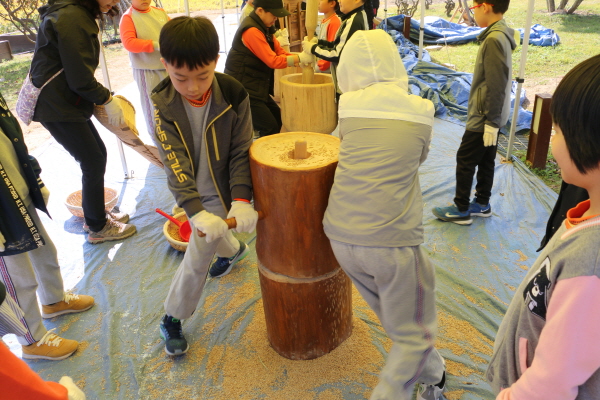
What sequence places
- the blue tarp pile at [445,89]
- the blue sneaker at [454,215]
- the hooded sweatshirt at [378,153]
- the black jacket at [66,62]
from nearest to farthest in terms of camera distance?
the hooded sweatshirt at [378,153] → the black jacket at [66,62] → the blue sneaker at [454,215] → the blue tarp pile at [445,89]

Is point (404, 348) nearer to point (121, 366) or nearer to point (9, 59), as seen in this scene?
point (121, 366)

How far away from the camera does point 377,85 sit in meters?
1.44

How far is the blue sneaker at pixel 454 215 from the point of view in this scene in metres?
2.85

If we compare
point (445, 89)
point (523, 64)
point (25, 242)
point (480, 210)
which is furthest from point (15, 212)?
point (445, 89)

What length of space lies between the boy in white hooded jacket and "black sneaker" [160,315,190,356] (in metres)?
0.88

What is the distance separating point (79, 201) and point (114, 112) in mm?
968

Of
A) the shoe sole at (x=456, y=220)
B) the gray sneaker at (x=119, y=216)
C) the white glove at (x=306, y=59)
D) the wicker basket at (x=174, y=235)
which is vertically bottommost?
the shoe sole at (x=456, y=220)

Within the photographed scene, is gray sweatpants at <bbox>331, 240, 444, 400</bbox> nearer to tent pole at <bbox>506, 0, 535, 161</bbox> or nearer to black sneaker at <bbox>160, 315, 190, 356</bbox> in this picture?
black sneaker at <bbox>160, 315, 190, 356</bbox>

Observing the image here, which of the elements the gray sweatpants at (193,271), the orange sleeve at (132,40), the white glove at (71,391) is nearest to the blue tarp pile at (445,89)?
the orange sleeve at (132,40)

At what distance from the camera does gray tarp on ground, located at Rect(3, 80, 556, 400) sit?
1774mm

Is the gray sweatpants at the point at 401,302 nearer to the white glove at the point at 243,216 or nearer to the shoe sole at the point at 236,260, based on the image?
the white glove at the point at 243,216

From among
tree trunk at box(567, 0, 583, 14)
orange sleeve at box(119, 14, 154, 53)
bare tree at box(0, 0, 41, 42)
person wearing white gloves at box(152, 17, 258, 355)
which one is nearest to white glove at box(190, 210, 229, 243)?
person wearing white gloves at box(152, 17, 258, 355)

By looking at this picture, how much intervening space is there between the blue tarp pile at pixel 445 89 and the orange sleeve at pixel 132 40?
2916 millimetres

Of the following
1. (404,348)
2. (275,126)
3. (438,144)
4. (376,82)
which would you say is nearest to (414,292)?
(404,348)
